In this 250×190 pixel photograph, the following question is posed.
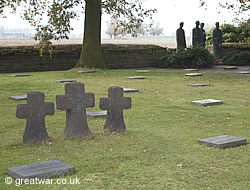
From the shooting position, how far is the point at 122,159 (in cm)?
478

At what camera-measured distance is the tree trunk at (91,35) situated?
59.9 feet

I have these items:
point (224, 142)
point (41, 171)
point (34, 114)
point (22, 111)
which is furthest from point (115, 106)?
point (41, 171)

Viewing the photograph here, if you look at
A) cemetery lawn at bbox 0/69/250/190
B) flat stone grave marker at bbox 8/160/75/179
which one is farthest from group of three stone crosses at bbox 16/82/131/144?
flat stone grave marker at bbox 8/160/75/179

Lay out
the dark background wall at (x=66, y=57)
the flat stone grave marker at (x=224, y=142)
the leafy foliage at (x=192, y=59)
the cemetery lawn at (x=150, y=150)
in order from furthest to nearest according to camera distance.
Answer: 1. the leafy foliage at (x=192, y=59)
2. the dark background wall at (x=66, y=57)
3. the flat stone grave marker at (x=224, y=142)
4. the cemetery lawn at (x=150, y=150)

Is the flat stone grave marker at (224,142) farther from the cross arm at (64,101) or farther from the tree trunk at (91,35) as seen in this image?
the tree trunk at (91,35)

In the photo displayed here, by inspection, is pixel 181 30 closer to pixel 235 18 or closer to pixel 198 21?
pixel 198 21

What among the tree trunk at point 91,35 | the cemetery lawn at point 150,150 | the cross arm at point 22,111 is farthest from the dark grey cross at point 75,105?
the tree trunk at point 91,35

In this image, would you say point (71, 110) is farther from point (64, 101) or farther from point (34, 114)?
point (34, 114)

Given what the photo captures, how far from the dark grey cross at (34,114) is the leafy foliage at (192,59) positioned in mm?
15804

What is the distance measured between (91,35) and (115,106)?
12.8m

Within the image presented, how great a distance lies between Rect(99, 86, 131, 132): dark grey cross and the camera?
597 centimetres

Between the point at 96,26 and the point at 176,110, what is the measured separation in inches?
428

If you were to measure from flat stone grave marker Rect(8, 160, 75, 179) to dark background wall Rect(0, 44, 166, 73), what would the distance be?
15.3m

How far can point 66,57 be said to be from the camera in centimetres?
2028
